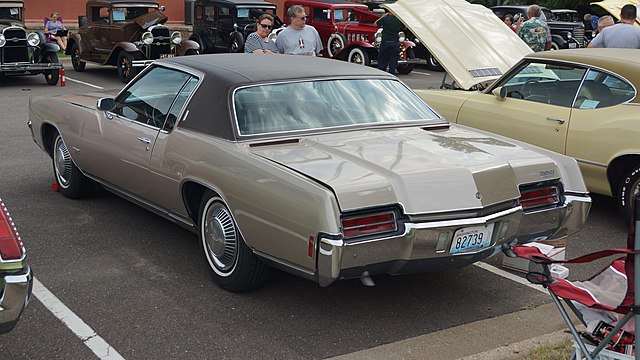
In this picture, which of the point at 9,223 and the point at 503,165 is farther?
the point at 503,165

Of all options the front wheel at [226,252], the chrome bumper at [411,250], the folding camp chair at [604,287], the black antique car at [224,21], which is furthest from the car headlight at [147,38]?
the folding camp chair at [604,287]

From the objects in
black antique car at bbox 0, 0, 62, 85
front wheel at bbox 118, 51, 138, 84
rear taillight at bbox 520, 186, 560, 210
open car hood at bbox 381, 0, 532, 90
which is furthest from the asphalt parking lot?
front wheel at bbox 118, 51, 138, 84

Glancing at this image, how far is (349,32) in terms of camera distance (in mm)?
19688

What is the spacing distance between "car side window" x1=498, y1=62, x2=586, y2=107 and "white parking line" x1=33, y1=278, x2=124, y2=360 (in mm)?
4678

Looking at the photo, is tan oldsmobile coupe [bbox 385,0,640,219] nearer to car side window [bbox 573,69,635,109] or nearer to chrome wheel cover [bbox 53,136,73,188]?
car side window [bbox 573,69,635,109]

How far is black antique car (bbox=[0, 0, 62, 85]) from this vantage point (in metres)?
15.3

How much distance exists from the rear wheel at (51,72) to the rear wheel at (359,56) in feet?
22.0

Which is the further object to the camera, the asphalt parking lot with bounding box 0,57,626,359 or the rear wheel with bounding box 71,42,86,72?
the rear wheel with bounding box 71,42,86,72

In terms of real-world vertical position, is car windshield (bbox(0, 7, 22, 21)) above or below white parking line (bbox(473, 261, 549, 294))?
above

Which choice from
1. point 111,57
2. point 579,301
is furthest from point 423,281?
point 111,57

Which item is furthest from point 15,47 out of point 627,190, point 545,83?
point 627,190

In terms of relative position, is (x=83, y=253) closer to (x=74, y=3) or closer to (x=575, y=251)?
(x=575, y=251)

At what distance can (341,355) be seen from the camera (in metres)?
4.32

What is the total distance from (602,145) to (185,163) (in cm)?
357
